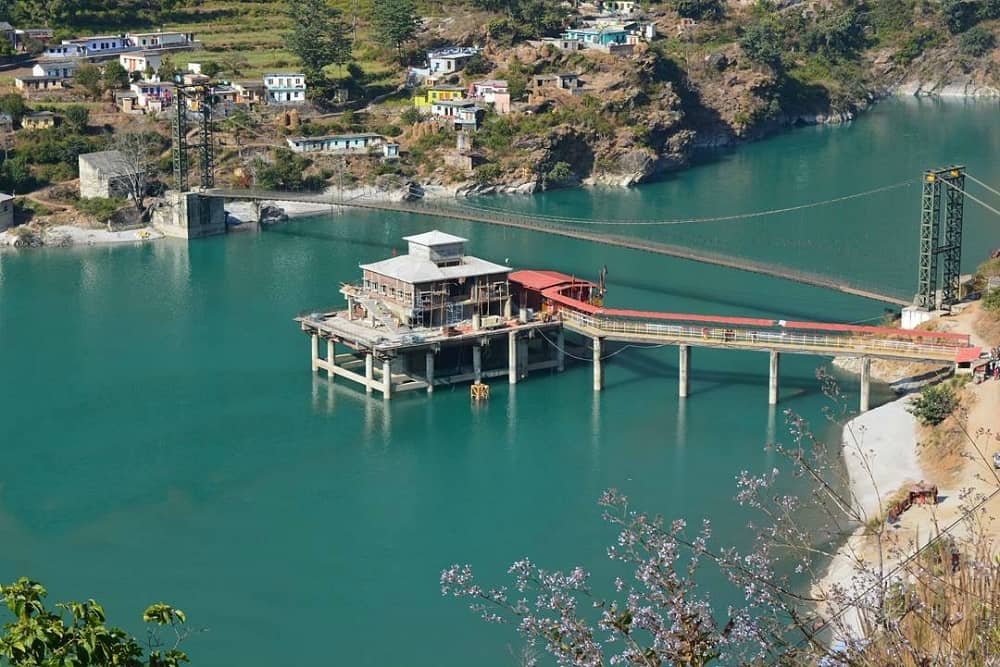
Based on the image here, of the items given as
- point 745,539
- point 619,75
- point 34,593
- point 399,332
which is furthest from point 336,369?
point 619,75

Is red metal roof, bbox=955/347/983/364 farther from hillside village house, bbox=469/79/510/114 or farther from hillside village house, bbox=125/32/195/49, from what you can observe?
hillside village house, bbox=125/32/195/49

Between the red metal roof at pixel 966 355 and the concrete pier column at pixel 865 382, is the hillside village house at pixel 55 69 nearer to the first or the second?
the concrete pier column at pixel 865 382

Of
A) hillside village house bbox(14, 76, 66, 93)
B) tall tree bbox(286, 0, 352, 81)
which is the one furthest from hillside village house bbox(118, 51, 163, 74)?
tall tree bbox(286, 0, 352, 81)

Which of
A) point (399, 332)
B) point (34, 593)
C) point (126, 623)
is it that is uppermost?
point (34, 593)

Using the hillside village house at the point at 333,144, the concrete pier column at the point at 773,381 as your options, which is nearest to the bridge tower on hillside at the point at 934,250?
the concrete pier column at the point at 773,381

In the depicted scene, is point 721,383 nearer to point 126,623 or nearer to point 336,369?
point 336,369

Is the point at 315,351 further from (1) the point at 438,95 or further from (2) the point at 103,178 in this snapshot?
(1) the point at 438,95
